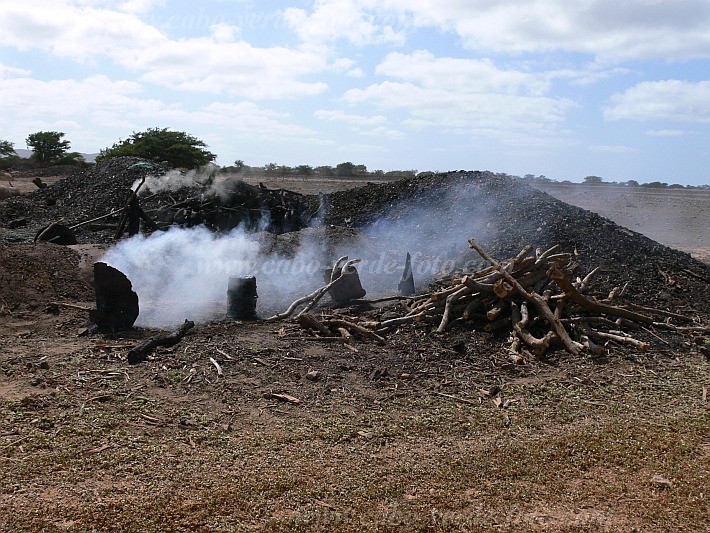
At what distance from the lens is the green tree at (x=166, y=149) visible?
99.4ft

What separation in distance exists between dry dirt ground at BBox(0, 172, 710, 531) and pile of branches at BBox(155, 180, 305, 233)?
7.40 metres

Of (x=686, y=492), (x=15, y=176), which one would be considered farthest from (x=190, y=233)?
(x=15, y=176)

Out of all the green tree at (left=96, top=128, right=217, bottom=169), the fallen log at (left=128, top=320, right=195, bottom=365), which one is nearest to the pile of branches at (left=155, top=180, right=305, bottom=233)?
the fallen log at (left=128, top=320, right=195, bottom=365)

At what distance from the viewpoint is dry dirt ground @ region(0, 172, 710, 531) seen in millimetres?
3568

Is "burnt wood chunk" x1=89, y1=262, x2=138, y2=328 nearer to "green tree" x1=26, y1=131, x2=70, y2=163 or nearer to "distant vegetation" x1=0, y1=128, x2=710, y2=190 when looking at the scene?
"distant vegetation" x1=0, y1=128, x2=710, y2=190

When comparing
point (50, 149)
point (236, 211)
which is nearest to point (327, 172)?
point (50, 149)

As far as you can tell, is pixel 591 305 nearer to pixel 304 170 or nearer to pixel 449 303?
pixel 449 303

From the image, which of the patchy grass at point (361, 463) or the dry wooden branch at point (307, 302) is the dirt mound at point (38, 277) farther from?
the patchy grass at point (361, 463)

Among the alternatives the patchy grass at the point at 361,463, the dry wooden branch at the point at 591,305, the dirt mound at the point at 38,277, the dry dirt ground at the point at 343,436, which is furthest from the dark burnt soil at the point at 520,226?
the dirt mound at the point at 38,277

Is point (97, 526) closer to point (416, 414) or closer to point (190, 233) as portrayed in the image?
point (416, 414)

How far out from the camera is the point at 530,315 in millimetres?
7320

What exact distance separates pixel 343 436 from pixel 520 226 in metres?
8.97

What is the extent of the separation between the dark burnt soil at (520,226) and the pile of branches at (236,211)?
1.74 metres

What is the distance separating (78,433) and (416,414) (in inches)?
102
